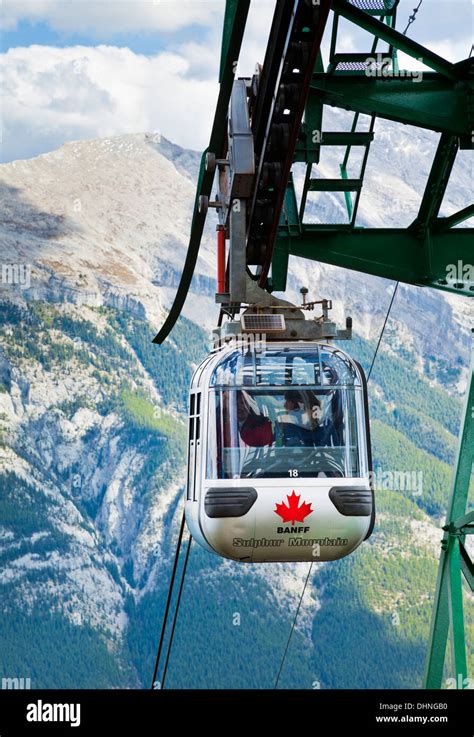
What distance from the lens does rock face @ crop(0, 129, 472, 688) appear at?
353 feet

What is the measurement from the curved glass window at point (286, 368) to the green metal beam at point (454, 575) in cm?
Result: 315

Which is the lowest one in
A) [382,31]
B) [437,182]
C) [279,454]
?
[279,454]

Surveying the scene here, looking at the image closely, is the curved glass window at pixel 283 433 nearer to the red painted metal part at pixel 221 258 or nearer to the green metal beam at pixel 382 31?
the red painted metal part at pixel 221 258

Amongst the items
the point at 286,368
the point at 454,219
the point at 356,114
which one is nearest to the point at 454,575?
the point at 454,219

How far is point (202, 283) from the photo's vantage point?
488ft

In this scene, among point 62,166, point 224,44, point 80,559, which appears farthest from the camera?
point 62,166

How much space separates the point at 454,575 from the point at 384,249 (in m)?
3.41

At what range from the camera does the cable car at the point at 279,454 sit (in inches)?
307

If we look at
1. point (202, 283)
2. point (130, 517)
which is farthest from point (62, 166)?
point (130, 517)

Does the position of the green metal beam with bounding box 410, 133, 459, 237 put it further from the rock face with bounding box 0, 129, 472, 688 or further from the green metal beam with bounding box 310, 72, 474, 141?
the rock face with bounding box 0, 129, 472, 688

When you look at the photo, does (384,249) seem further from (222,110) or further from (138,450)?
(138,450)

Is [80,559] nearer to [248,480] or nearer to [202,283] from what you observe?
[202,283]

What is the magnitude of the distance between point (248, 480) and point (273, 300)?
1.46 metres

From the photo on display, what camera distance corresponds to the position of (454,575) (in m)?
11.3
